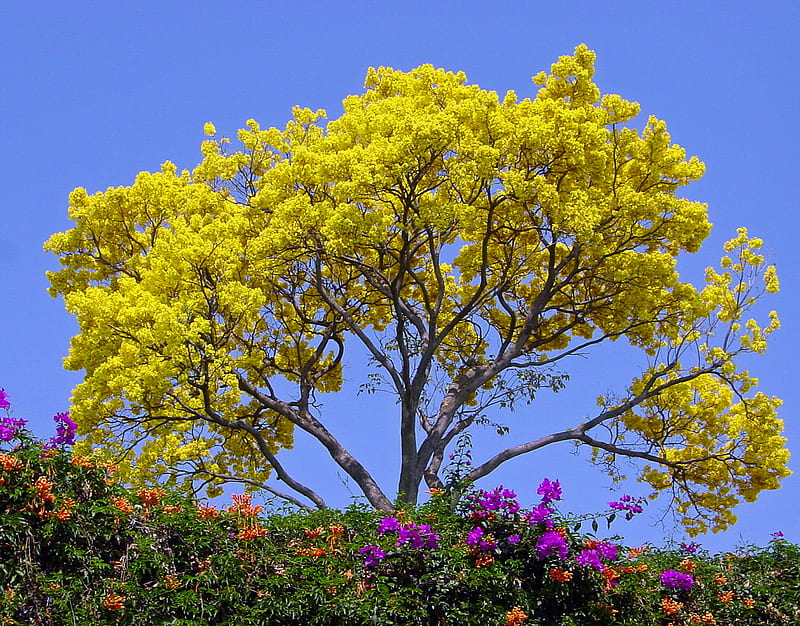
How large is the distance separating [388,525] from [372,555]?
1.20 feet

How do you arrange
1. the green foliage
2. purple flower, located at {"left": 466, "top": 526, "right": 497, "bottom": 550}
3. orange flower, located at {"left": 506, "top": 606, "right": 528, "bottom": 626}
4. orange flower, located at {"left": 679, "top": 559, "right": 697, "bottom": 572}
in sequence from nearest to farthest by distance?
the green foliage
orange flower, located at {"left": 506, "top": 606, "right": 528, "bottom": 626}
purple flower, located at {"left": 466, "top": 526, "right": 497, "bottom": 550}
orange flower, located at {"left": 679, "top": 559, "right": 697, "bottom": 572}

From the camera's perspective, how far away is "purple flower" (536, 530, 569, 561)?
732 cm

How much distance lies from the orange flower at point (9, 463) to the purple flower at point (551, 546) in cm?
384

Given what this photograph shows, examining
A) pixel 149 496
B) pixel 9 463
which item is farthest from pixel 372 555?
pixel 9 463

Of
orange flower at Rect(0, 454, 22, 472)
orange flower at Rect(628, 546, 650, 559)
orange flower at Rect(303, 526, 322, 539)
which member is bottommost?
→ orange flower at Rect(0, 454, 22, 472)

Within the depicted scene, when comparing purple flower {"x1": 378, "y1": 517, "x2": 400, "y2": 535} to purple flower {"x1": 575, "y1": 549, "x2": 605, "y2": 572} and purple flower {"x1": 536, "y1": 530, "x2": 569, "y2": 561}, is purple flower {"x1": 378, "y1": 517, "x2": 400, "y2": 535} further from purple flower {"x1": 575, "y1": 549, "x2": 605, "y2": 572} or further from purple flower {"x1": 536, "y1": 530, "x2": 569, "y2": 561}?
purple flower {"x1": 575, "y1": 549, "x2": 605, "y2": 572}

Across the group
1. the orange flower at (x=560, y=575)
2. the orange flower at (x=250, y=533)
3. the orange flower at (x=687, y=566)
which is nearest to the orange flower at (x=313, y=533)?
the orange flower at (x=250, y=533)

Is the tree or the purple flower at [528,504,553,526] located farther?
the tree

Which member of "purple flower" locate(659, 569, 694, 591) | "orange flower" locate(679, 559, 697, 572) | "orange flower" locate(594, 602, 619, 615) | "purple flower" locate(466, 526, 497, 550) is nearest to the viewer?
"purple flower" locate(466, 526, 497, 550)

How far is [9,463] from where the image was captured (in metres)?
6.42

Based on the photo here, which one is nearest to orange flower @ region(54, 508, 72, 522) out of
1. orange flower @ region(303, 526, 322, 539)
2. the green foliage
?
the green foliage

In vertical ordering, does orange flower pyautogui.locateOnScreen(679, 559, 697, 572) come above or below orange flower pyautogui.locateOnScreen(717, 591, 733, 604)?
above

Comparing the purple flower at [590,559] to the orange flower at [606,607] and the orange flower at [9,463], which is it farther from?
the orange flower at [9,463]

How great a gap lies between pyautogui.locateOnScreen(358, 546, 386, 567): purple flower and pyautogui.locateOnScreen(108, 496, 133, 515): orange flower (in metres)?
1.72
